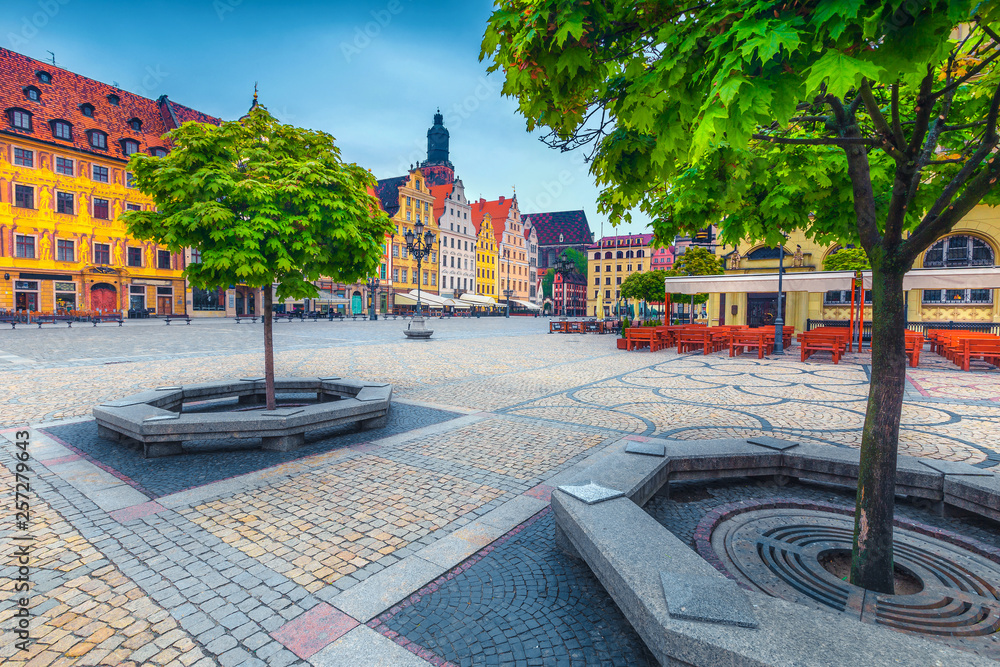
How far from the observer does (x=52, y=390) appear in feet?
30.5

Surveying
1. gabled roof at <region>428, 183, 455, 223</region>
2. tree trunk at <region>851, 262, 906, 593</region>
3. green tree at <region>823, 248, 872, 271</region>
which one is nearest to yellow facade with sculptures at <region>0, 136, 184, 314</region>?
gabled roof at <region>428, 183, 455, 223</region>

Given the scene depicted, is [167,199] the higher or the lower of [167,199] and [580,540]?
the higher

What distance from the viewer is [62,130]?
37875 mm

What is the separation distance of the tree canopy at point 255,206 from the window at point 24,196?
141 feet

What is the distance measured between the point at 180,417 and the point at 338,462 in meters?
→ 1.89

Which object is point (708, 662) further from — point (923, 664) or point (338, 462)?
point (338, 462)

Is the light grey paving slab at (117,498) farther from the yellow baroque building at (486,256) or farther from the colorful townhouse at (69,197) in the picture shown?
the yellow baroque building at (486,256)

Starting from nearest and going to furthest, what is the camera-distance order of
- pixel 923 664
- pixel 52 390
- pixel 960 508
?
pixel 923 664 → pixel 960 508 → pixel 52 390

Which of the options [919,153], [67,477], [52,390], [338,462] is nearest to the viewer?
[919,153]

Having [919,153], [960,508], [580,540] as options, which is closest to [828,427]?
[960,508]

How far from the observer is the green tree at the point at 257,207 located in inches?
229

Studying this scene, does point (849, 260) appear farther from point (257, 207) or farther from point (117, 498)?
point (117, 498)

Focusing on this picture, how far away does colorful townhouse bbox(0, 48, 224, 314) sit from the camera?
1399 inches

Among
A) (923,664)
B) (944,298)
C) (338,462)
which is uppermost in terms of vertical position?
(944,298)
